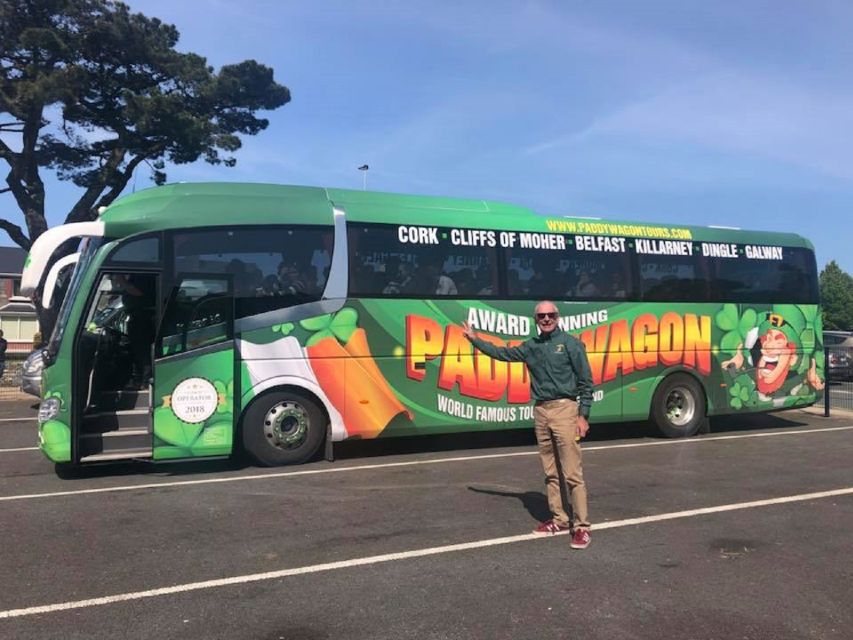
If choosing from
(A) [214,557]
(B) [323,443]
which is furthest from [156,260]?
(A) [214,557]

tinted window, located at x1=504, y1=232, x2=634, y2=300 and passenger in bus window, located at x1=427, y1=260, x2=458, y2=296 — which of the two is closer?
passenger in bus window, located at x1=427, y1=260, x2=458, y2=296

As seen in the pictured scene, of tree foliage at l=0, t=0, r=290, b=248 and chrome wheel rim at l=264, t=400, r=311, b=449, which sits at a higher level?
tree foliage at l=0, t=0, r=290, b=248

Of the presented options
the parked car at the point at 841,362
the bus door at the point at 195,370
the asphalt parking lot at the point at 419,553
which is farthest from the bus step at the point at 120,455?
the parked car at the point at 841,362

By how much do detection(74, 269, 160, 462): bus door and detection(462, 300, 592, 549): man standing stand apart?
184 inches

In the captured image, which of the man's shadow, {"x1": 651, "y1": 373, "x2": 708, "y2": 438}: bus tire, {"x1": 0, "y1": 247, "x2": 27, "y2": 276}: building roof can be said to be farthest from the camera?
{"x1": 0, "y1": 247, "x2": 27, "y2": 276}: building roof

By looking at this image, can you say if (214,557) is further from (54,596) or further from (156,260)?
(156,260)

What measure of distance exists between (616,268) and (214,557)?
25.4 feet

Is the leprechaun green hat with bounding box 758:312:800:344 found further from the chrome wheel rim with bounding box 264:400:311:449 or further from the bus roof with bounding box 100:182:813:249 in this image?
the chrome wheel rim with bounding box 264:400:311:449

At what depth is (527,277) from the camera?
Result: 33.3 feet

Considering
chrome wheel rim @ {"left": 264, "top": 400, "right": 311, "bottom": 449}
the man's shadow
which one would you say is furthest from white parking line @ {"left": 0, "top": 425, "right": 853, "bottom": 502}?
the man's shadow

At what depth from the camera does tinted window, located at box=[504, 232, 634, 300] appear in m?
10.1

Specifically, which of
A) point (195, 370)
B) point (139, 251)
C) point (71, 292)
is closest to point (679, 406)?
point (195, 370)

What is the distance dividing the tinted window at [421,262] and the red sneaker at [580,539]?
4740mm

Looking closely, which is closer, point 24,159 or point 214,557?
point 214,557
